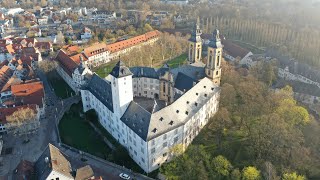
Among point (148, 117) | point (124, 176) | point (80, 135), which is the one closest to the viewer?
point (148, 117)

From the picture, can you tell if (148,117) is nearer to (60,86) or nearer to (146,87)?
(146,87)

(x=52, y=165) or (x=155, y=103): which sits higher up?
(x=155, y=103)

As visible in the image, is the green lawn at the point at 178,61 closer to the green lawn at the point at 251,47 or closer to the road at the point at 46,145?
the green lawn at the point at 251,47

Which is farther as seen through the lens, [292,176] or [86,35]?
[86,35]

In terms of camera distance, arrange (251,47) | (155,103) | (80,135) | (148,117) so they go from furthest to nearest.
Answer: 1. (251,47)
2. (80,135)
3. (155,103)
4. (148,117)

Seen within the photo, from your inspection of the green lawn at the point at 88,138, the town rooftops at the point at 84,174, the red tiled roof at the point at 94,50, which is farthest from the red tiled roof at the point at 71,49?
the town rooftops at the point at 84,174

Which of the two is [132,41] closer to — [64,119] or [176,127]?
[64,119]

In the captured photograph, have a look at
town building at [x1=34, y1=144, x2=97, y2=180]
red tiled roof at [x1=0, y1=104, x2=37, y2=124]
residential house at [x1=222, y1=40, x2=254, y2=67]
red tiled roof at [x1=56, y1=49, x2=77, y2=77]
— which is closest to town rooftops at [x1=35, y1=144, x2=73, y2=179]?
town building at [x1=34, y1=144, x2=97, y2=180]

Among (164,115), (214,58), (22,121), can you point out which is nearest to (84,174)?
(164,115)
